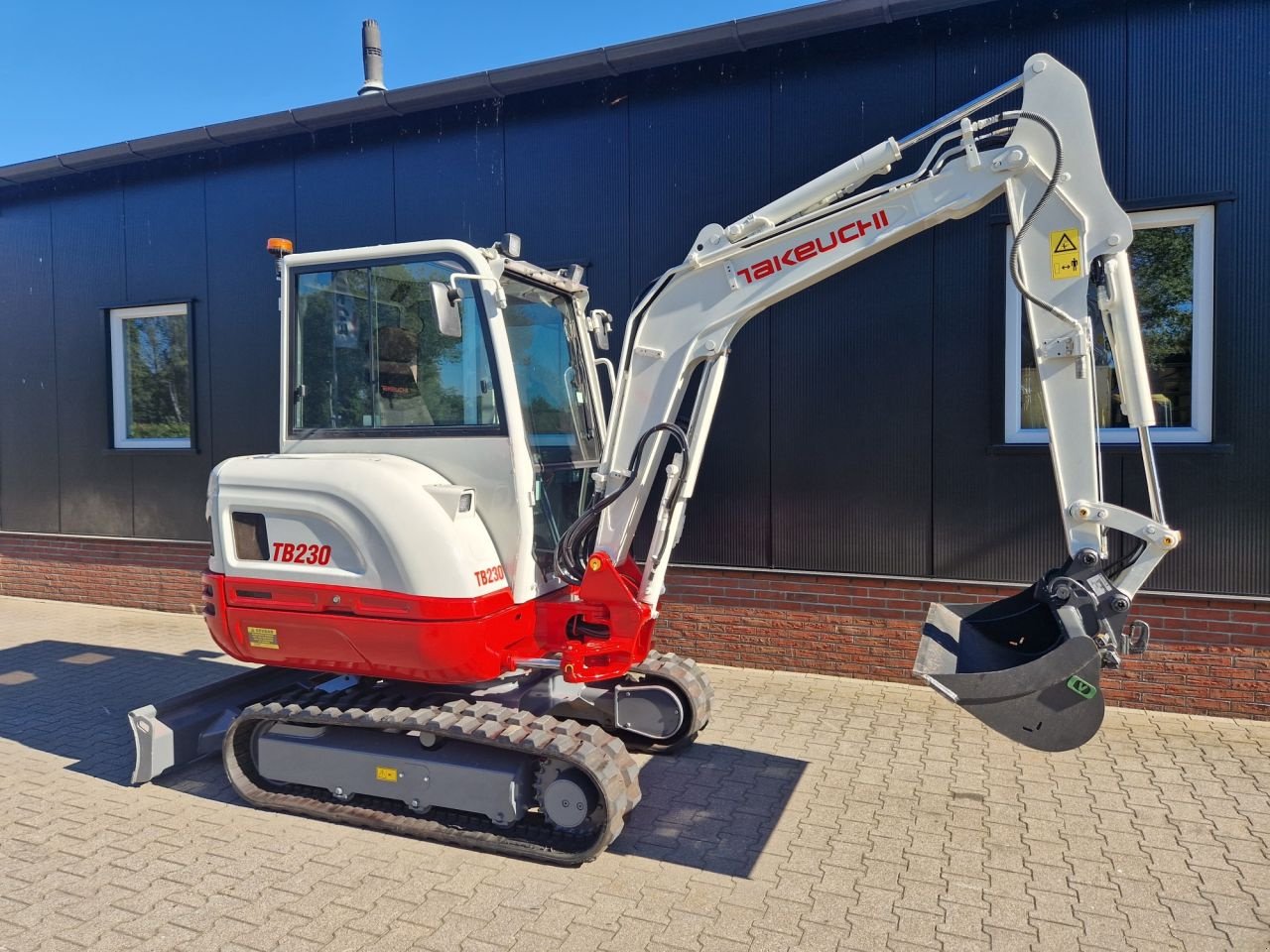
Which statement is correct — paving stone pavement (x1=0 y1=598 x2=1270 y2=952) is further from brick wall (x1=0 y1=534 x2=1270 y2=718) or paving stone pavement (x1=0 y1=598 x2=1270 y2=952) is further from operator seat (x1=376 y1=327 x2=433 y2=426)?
operator seat (x1=376 y1=327 x2=433 y2=426)

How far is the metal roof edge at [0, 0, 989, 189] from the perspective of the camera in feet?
19.5

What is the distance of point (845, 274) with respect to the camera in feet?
20.6

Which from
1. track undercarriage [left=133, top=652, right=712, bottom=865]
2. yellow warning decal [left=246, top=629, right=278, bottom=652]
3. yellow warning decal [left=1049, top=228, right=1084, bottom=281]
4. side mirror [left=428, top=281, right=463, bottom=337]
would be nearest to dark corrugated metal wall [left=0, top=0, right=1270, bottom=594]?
track undercarriage [left=133, top=652, right=712, bottom=865]

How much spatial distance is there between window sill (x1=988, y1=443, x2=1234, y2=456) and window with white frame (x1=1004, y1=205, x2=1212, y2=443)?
58mm

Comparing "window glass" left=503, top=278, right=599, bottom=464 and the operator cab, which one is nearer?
the operator cab

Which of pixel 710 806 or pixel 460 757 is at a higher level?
pixel 460 757

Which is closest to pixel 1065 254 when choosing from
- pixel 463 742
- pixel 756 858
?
pixel 756 858

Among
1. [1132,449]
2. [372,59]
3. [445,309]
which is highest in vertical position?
[372,59]

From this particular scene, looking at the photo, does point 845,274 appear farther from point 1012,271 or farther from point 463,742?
point 463,742

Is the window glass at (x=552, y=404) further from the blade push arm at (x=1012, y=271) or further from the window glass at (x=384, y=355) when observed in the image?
the blade push arm at (x=1012, y=271)

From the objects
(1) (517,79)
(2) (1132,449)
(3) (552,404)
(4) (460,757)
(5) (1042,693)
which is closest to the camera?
(5) (1042,693)

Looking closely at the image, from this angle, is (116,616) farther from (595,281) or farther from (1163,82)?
(1163,82)

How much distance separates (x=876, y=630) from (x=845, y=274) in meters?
2.60

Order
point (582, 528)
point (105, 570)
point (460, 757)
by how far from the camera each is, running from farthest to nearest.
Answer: point (105, 570)
point (582, 528)
point (460, 757)
